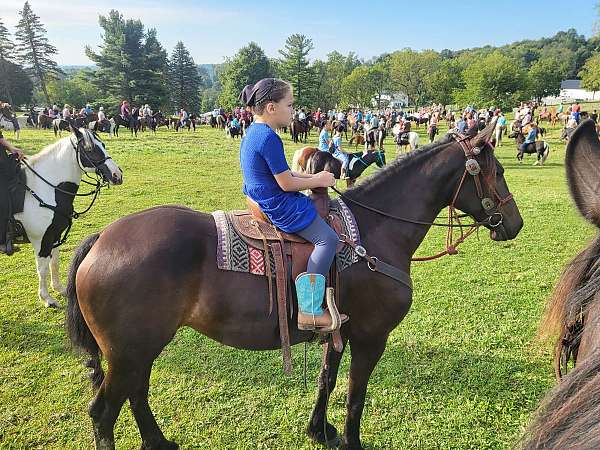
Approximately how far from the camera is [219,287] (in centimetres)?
256

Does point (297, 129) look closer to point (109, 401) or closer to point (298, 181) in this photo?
point (298, 181)

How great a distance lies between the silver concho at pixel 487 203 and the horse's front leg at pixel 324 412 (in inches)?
63.5

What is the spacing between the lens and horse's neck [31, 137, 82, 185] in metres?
5.16

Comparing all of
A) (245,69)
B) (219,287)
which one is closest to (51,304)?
(219,287)

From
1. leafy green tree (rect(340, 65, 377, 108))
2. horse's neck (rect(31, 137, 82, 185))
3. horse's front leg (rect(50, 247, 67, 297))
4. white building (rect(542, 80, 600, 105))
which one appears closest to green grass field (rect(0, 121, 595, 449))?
horse's front leg (rect(50, 247, 67, 297))

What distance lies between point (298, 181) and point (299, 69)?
184 ft

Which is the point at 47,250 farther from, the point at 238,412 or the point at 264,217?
the point at 264,217

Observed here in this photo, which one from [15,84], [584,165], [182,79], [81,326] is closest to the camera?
[584,165]

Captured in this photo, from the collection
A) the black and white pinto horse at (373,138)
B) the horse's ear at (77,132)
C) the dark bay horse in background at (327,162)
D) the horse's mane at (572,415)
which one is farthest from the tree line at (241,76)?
the horse's mane at (572,415)

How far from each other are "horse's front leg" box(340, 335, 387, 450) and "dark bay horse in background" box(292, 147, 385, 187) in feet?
14.1

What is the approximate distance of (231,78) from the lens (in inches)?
2311

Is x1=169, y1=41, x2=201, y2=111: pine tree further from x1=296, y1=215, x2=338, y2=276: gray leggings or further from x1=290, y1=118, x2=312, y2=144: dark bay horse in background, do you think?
x1=296, y1=215, x2=338, y2=276: gray leggings

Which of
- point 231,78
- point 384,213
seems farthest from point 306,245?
point 231,78

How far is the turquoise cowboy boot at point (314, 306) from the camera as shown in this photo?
2559 mm
